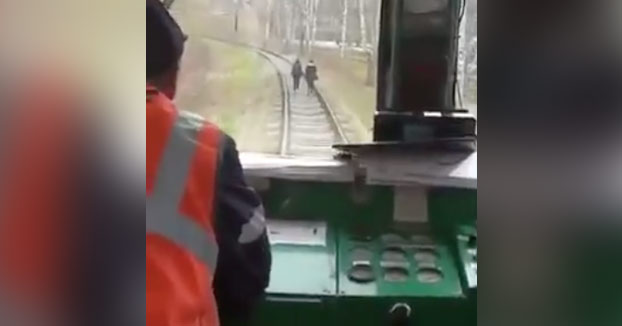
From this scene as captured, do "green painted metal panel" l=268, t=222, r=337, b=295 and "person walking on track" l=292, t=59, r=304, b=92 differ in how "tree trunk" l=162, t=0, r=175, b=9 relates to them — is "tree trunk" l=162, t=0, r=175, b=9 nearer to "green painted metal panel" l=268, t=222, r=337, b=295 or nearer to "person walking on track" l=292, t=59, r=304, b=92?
"person walking on track" l=292, t=59, r=304, b=92

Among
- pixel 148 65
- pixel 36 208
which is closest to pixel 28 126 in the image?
pixel 36 208

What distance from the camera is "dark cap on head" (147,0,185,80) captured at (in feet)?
3.52

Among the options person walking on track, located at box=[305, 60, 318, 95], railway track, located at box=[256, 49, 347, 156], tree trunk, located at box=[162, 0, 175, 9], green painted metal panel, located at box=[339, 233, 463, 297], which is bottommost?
green painted metal panel, located at box=[339, 233, 463, 297]

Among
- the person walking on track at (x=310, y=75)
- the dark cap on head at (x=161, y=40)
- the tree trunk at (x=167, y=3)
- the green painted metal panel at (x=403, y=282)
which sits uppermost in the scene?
the tree trunk at (x=167, y=3)

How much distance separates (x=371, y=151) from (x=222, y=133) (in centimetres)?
20

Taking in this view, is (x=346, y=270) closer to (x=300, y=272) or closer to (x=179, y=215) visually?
(x=300, y=272)

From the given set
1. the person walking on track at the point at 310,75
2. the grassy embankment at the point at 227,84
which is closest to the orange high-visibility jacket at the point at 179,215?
the grassy embankment at the point at 227,84

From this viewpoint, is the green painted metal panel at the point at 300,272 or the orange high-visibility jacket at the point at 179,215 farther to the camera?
the green painted metal panel at the point at 300,272

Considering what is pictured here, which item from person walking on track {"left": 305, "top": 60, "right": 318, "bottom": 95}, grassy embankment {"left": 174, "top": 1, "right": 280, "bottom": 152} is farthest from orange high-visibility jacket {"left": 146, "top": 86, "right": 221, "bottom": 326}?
person walking on track {"left": 305, "top": 60, "right": 318, "bottom": 95}

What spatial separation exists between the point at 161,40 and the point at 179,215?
8.6 inches

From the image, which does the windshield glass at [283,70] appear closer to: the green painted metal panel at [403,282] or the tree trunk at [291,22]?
the tree trunk at [291,22]

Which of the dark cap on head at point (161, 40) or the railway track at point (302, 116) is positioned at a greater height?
the dark cap on head at point (161, 40)

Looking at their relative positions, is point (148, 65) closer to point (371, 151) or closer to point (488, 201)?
point (371, 151)

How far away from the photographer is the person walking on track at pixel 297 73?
1.15 m
